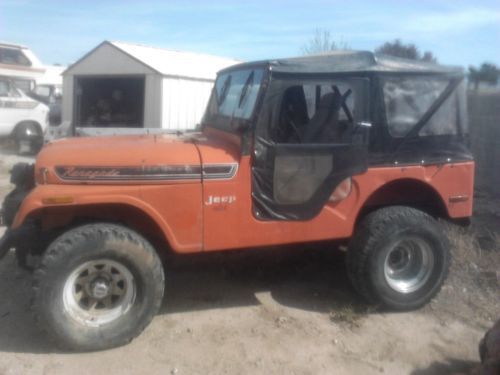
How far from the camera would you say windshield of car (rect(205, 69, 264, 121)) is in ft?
15.3

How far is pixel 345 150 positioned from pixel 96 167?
1934mm

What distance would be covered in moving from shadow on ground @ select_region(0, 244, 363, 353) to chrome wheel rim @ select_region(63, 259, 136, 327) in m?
0.34

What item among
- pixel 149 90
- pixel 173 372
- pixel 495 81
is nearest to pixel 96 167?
pixel 173 372

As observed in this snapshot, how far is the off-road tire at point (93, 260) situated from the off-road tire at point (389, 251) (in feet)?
5.58

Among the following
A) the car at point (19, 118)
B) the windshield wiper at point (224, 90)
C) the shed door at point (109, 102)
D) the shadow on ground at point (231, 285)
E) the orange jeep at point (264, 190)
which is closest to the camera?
the orange jeep at point (264, 190)

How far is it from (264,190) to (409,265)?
1.59 meters

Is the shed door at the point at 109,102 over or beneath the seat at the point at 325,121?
over

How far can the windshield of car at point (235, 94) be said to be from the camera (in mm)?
4660

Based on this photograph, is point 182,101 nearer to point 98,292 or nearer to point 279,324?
point 279,324

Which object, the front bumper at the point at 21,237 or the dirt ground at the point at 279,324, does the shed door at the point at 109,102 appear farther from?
the front bumper at the point at 21,237

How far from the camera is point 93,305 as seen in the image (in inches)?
167

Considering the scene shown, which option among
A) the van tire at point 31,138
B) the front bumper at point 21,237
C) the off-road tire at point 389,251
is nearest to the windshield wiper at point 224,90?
the off-road tire at point 389,251

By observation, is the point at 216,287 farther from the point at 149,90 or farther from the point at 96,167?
the point at 149,90

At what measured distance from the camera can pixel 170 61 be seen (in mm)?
16484
